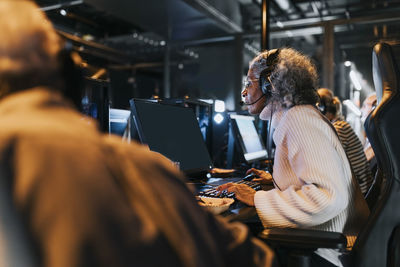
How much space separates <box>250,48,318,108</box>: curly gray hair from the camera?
1499mm

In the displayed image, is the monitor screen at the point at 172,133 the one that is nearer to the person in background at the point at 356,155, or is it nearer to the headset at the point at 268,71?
the headset at the point at 268,71

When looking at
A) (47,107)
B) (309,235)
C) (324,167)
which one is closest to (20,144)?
(47,107)

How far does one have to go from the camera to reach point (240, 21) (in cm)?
600

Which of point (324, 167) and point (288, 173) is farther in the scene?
point (288, 173)

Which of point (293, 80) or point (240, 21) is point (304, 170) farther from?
point (240, 21)

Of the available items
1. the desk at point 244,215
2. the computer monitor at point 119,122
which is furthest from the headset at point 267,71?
the computer monitor at point 119,122

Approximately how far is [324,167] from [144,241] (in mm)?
916

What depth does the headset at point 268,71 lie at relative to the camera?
1608 mm

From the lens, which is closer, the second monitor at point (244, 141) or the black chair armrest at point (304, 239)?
the black chair armrest at point (304, 239)

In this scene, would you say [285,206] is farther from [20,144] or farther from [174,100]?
[174,100]

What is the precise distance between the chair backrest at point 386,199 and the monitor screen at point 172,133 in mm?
959

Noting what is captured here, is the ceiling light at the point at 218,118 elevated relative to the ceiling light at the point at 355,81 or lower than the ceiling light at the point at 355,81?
lower

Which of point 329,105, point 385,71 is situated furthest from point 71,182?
point 329,105

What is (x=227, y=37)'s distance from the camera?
6125 millimetres
